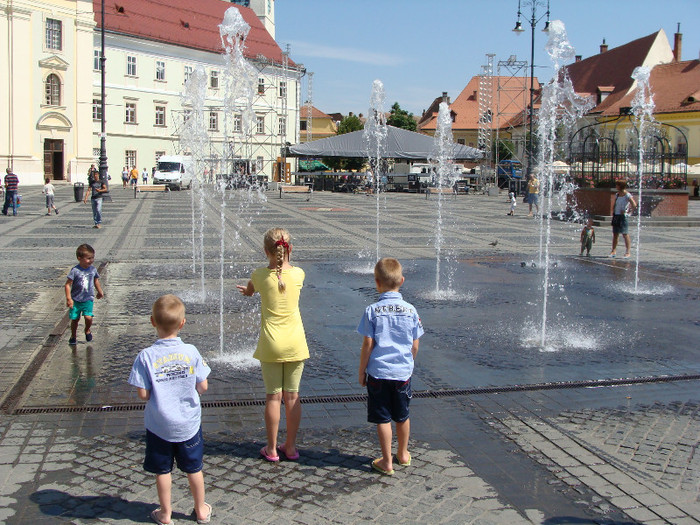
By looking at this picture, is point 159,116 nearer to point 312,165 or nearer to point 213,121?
point 213,121

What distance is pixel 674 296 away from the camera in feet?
36.5

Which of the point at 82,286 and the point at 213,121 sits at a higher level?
the point at 213,121

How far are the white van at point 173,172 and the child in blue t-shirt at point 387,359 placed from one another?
1776 inches

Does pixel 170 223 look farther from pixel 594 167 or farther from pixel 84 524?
pixel 84 524

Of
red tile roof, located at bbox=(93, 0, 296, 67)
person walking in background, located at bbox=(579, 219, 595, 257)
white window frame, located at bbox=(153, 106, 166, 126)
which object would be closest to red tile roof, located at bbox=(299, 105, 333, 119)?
red tile roof, located at bbox=(93, 0, 296, 67)

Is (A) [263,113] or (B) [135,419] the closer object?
(B) [135,419]

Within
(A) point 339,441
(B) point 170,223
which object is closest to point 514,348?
(A) point 339,441

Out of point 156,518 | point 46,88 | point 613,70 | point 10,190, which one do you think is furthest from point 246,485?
point 613,70

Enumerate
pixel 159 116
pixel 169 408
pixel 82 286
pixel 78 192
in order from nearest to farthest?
1. pixel 169 408
2. pixel 82 286
3. pixel 78 192
4. pixel 159 116

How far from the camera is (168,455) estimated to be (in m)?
3.87

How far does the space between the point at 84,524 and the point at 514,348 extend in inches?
198

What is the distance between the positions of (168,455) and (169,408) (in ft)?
0.81

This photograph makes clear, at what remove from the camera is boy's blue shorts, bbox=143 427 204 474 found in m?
3.85

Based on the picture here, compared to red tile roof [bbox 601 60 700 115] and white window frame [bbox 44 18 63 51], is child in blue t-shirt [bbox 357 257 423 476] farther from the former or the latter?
red tile roof [bbox 601 60 700 115]
